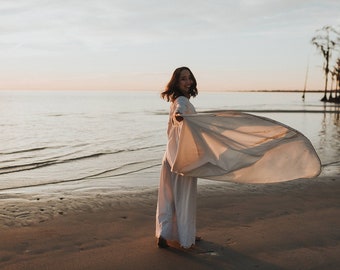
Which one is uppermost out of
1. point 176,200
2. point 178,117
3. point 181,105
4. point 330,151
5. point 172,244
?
point 181,105

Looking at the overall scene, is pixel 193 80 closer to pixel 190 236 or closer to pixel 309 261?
pixel 190 236

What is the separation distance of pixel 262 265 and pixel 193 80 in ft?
6.90

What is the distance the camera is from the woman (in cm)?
496

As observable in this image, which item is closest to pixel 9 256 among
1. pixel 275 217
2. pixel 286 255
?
pixel 286 255

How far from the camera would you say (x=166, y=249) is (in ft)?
16.6

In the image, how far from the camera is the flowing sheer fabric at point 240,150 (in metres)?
4.89

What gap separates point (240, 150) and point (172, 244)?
1358 mm

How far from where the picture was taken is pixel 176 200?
501cm

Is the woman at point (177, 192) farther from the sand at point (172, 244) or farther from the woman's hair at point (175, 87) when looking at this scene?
the sand at point (172, 244)

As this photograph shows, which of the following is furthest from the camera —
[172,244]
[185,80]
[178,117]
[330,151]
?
[330,151]

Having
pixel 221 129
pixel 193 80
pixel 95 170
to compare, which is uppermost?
pixel 193 80

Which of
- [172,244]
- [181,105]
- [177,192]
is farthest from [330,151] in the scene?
[181,105]

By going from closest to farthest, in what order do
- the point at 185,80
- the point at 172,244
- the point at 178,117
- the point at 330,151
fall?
the point at 178,117, the point at 185,80, the point at 172,244, the point at 330,151

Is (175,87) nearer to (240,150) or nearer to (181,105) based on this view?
(181,105)
